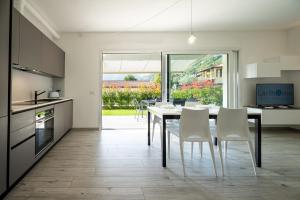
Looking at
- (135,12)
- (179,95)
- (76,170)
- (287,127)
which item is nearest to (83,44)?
(135,12)

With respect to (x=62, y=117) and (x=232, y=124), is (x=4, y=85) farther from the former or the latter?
(x=62, y=117)

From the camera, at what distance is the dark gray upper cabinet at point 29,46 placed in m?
3.11

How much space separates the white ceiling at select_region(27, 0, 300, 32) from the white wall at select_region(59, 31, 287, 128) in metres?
0.26

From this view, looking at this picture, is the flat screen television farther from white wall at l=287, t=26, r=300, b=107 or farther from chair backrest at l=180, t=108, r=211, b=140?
chair backrest at l=180, t=108, r=211, b=140

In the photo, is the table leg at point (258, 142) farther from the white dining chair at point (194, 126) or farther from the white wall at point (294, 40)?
the white wall at point (294, 40)

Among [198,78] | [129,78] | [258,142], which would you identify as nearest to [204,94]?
[198,78]

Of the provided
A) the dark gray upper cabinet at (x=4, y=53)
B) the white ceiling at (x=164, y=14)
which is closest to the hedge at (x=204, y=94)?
the white ceiling at (x=164, y=14)

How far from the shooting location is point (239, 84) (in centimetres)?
627

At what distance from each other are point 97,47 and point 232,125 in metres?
4.33

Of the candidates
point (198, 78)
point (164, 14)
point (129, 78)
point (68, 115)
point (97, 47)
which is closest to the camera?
point (164, 14)

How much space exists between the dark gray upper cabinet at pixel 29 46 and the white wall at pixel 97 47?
2093 millimetres

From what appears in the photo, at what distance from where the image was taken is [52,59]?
192 inches

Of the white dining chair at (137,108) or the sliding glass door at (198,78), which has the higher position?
the sliding glass door at (198,78)

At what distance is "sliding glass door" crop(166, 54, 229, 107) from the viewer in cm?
630
